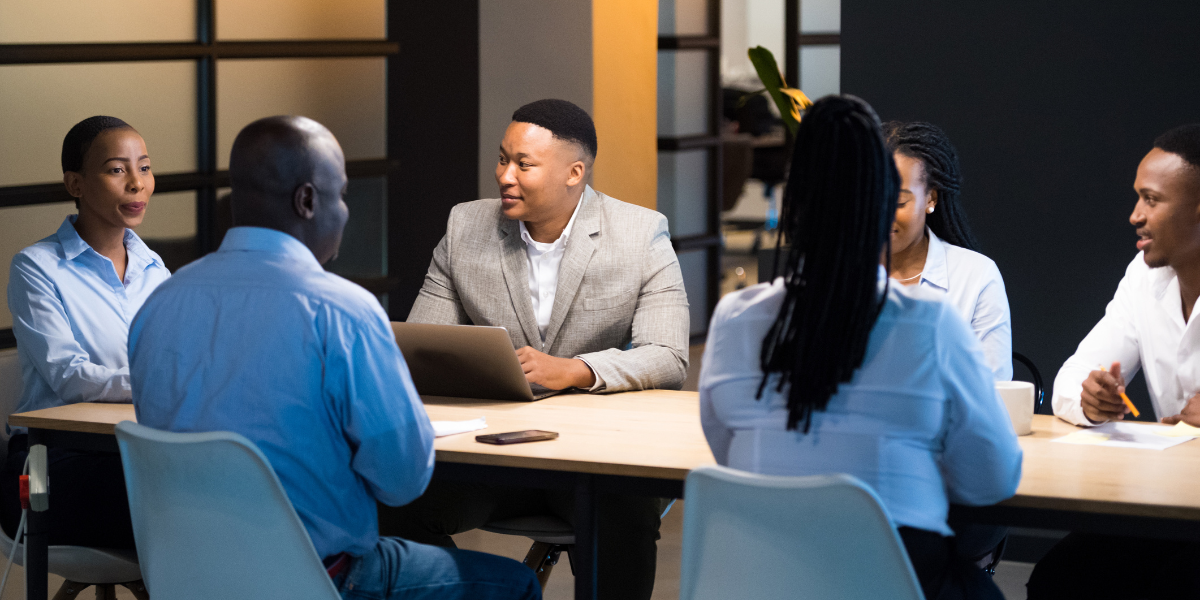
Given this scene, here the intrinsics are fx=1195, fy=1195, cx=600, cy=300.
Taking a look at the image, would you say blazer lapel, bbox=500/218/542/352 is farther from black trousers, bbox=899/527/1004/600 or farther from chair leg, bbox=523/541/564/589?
black trousers, bbox=899/527/1004/600

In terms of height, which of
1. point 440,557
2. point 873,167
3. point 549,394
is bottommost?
point 440,557

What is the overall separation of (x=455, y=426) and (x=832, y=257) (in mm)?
868

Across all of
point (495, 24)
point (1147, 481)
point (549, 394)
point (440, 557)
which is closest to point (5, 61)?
point (495, 24)

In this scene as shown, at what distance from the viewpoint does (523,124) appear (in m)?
3.01

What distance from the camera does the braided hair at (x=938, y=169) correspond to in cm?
283

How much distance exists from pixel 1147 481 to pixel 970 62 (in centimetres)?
220

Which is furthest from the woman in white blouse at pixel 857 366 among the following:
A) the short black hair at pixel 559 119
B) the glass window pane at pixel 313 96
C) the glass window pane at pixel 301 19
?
the glass window pane at pixel 301 19

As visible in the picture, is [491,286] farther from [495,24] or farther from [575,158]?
[495,24]

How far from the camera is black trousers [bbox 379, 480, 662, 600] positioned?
8.71 feet

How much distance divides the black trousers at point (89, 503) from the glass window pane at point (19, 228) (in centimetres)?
161

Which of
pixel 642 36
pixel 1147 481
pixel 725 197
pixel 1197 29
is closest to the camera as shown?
pixel 1147 481

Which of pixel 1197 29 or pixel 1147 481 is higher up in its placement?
pixel 1197 29

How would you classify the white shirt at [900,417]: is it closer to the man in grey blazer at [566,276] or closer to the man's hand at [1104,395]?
the man's hand at [1104,395]

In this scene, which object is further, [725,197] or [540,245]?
[725,197]
